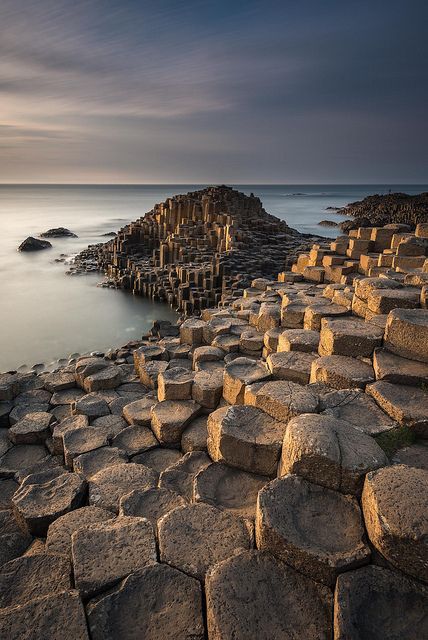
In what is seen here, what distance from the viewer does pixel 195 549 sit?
2.60 m

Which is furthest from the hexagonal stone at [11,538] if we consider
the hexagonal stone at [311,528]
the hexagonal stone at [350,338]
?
the hexagonal stone at [350,338]

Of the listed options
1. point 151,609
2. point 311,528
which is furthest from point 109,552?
point 311,528

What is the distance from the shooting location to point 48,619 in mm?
2150

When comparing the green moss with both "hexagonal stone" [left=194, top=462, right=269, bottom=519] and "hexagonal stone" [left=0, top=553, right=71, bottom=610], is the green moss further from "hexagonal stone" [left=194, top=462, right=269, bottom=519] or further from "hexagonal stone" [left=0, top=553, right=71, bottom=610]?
"hexagonal stone" [left=0, top=553, right=71, bottom=610]

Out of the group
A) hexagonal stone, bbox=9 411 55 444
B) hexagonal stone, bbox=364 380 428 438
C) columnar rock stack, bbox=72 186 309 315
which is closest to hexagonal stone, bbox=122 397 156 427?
hexagonal stone, bbox=9 411 55 444

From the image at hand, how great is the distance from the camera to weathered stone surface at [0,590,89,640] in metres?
2.08

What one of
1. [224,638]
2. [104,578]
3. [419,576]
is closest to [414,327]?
[419,576]

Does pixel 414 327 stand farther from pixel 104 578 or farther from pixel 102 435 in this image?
pixel 102 435

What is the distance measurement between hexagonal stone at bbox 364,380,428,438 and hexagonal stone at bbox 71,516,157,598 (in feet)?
7.24

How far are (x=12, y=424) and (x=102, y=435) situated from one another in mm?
1899

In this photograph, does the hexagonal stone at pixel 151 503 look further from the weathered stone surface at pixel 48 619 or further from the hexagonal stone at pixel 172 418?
the hexagonal stone at pixel 172 418

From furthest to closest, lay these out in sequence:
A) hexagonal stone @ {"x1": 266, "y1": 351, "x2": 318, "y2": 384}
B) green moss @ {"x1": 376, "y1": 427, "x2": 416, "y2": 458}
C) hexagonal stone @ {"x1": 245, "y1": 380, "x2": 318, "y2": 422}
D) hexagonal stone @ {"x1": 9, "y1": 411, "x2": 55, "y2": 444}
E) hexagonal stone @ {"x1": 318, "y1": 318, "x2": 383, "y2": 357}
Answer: hexagonal stone @ {"x1": 9, "y1": 411, "x2": 55, "y2": 444}
hexagonal stone @ {"x1": 266, "y1": 351, "x2": 318, "y2": 384}
hexagonal stone @ {"x1": 318, "y1": 318, "x2": 383, "y2": 357}
hexagonal stone @ {"x1": 245, "y1": 380, "x2": 318, "y2": 422}
green moss @ {"x1": 376, "y1": 427, "x2": 416, "y2": 458}

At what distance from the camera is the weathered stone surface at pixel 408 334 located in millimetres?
3729

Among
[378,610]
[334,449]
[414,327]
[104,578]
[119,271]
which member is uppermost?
[414,327]
